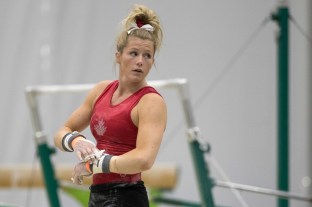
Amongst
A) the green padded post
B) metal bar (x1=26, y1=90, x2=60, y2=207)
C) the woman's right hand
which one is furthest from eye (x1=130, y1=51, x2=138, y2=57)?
metal bar (x1=26, y1=90, x2=60, y2=207)

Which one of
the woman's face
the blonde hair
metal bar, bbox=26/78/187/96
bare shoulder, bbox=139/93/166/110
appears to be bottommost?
bare shoulder, bbox=139/93/166/110

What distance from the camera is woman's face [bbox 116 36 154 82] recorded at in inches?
89.3

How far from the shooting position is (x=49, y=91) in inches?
148

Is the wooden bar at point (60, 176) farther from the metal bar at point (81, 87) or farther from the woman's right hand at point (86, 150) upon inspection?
the woman's right hand at point (86, 150)

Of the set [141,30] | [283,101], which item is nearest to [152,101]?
[141,30]

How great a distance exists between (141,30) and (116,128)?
33 centimetres

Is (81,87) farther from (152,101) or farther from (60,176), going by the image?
(152,101)

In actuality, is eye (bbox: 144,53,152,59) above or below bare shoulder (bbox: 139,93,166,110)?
above

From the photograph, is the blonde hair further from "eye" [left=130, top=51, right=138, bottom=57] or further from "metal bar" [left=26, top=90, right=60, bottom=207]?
"metal bar" [left=26, top=90, right=60, bottom=207]

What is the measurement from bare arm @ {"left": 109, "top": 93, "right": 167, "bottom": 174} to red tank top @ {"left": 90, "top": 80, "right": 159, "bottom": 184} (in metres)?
0.05

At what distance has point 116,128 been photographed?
2.25 m

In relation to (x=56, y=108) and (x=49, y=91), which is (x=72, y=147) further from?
(x=56, y=108)

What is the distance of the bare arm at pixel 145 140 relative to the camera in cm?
210

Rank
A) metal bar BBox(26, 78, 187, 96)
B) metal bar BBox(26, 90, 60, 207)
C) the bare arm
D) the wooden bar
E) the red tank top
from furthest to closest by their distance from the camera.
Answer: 1. the wooden bar
2. metal bar BBox(26, 90, 60, 207)
3. metal bar BBox(26, 78, 187, 96)
4. the red tank top
5. the bare arm
